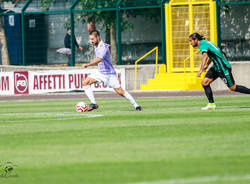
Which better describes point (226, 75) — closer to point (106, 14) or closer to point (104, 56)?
point (104, 56)

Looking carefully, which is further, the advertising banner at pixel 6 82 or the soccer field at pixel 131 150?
the advertising banner at pixel 6 82

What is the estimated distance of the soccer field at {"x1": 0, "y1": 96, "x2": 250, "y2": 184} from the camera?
258 inches

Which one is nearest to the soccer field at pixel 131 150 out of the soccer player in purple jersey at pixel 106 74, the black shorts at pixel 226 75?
the black shorts at pixel 226 75

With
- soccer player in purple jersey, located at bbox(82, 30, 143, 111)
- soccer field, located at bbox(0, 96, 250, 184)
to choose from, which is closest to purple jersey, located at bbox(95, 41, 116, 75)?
soccer player in purple jersey, located at bbox(82, 30, 143, 111)

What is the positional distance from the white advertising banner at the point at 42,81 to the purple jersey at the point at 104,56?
1154cm

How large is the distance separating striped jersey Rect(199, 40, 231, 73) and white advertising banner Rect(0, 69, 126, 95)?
12.1 meters

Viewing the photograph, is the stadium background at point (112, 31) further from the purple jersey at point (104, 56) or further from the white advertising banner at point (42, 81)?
the purple jersey at point (104, 56)

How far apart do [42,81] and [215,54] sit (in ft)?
43.9

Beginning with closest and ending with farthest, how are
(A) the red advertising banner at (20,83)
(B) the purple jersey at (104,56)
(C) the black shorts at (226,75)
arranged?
(C) the black shorts at (226,75) → (B) the purple jersey at (104,56) → (A) the red advertising banner at (20,83)

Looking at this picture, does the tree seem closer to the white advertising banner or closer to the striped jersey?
the white advertising banner

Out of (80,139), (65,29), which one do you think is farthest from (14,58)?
(80,139)

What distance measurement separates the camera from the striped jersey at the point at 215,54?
562 inches

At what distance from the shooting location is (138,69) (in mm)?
27156

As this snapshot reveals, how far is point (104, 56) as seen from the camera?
1462 cm
